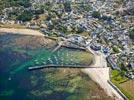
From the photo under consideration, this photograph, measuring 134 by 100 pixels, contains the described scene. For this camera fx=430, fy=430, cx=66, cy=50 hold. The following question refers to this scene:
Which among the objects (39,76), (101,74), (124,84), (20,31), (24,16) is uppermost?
(24,16)

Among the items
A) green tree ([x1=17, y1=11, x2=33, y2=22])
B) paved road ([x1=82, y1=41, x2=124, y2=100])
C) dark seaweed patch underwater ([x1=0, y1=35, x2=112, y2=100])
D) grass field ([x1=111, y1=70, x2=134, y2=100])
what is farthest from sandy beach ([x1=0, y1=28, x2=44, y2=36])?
grass field ([x1=111, y1=70, x2=134, y2=100])

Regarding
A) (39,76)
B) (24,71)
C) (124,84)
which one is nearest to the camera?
(124,84)

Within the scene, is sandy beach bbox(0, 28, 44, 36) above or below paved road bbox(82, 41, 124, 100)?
above

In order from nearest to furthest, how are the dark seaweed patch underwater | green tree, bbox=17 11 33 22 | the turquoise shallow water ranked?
1. the turquoise shallow water
2. the dark seaweed patch underwater
3. green tree, bbox=17 11 33 22

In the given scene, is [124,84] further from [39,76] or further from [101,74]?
[39,76]

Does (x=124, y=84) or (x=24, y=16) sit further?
(x=24, y=16)

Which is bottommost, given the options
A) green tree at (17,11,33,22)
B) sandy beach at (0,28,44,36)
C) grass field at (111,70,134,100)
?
grass field at (111,70,134,100)

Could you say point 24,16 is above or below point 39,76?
above

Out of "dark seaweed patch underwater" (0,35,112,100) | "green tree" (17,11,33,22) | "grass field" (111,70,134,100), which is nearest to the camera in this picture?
"dark seaweed patch underwater" (0,35,112,100)

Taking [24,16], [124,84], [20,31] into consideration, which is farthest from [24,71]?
[24,16]

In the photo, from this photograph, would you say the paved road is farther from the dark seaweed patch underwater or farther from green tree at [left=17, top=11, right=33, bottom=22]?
green tree at [left=17, top=11, right=33, bottom=22]

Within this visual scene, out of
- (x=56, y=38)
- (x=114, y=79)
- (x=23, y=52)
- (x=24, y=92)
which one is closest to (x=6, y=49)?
(x=23, y=52)
